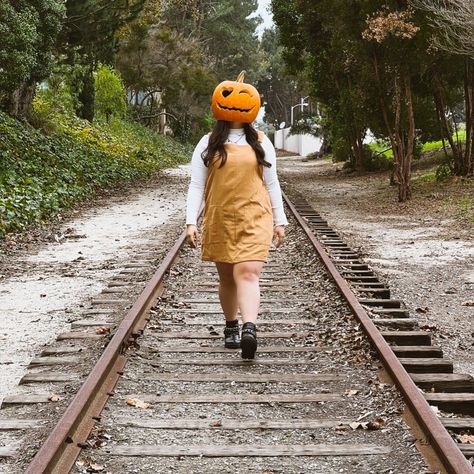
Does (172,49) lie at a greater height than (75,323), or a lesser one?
greater

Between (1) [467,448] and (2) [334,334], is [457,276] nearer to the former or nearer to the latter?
(2) [334,334]

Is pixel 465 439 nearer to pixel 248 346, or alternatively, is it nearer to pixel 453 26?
pixel 248 346

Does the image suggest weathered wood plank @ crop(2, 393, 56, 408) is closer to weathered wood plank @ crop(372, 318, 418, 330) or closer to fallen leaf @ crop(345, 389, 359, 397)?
fallen leaf @ crop(345, 389, 359, 397)

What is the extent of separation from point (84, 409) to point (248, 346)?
156 centimetres

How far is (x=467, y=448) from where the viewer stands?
12.3 ft

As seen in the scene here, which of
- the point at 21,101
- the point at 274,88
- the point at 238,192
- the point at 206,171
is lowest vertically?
the point at 238,192

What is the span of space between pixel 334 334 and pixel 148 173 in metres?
21.6

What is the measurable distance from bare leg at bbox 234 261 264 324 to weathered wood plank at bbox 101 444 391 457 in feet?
5.03

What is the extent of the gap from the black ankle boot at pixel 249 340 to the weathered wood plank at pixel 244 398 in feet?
2.18

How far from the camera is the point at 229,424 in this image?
14.1 feet

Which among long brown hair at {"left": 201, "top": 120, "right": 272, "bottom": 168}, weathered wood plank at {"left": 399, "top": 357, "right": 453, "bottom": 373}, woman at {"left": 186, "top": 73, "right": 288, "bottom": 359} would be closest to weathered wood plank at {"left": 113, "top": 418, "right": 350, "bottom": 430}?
weathered wood plank at {"left": 399, "top": 357, "right": 453, "bottom": 373}

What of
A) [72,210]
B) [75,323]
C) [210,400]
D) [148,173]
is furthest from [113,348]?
[148,173]

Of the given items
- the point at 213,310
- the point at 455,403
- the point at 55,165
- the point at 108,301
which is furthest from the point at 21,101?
the point at 455,403

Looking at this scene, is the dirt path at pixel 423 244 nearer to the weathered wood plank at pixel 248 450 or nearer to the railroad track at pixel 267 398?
the railroad track at pixel 267 398
